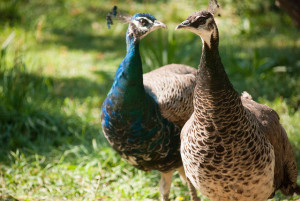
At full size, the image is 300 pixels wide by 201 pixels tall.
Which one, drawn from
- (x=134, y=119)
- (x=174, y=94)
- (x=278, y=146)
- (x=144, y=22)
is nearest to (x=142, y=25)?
(x=144, y=22)

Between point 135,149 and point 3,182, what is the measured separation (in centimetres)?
140

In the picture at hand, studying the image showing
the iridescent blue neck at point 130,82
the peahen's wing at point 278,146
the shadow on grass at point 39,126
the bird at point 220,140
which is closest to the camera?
the bird at point 220,140

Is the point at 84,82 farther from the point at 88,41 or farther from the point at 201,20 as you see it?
the point at 201,20

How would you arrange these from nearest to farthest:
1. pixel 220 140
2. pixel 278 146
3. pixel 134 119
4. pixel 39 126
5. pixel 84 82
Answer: pixel 220 140 → pixel 278 146 → pixel 134 119 → pixel 39 126 → pixel 84 82

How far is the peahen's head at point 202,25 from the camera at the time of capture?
7.14 ft

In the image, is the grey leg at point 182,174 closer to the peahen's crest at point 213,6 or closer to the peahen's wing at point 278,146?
the peahen's wing at point 278,146

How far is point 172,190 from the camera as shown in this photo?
3.85 m

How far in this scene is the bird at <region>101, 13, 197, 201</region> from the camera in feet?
10.1

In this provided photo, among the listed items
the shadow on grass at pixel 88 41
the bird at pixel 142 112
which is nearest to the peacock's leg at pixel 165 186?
the bird at pixel 142 112

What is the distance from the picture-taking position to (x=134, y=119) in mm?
3068

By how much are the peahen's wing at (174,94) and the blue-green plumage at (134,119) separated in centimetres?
9

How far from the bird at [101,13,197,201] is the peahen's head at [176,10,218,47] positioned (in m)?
0.90

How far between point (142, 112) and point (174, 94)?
0.38 m

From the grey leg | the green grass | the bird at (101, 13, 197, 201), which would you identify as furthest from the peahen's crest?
the green grass
